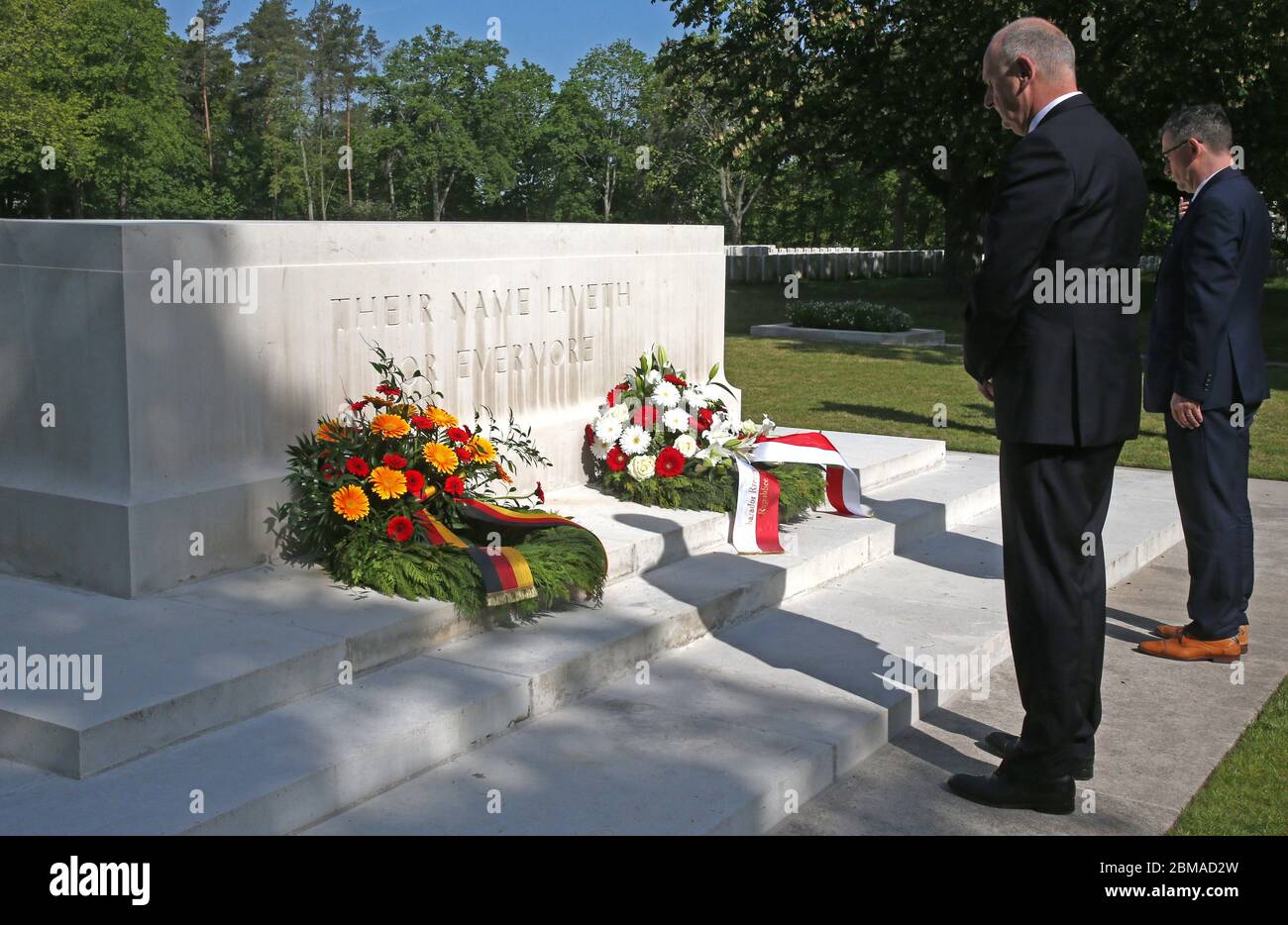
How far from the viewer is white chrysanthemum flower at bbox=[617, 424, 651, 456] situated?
6887mm

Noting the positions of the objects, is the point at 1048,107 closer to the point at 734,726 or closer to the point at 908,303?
the point at 734,726

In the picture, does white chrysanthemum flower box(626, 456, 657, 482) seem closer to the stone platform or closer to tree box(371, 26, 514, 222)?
the stone platform

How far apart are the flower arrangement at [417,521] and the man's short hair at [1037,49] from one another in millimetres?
2566

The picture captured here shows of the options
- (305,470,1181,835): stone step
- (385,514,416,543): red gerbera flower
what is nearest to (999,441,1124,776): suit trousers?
(305,470,1181,835): stone step

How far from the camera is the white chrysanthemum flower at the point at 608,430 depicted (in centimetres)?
701

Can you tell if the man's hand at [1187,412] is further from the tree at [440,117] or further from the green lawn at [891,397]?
the tree at [440,117]

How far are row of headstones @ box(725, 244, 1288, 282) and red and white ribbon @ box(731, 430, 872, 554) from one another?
30.8 meters

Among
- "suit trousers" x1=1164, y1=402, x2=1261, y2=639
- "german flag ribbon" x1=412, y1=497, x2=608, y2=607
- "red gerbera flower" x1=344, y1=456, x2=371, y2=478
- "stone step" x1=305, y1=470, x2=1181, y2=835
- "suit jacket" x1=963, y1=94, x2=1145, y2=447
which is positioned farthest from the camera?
"suit trousers" x1=1164, y1=402, x2=1261, y2=639

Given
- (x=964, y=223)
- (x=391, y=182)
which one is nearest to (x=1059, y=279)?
(x=964, y=223)

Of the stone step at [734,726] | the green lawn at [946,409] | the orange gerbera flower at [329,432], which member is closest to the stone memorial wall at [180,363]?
the orange gerbera flower at [329,432]

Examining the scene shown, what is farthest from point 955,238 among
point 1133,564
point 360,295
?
point 360,295

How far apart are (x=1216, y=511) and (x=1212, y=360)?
65 centimetres
